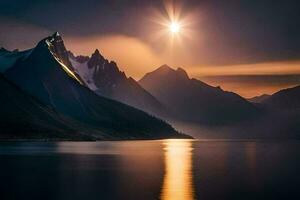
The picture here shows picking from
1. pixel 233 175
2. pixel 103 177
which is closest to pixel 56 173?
pixel 103 177

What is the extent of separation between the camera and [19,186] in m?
117

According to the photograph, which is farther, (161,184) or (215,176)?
(215,176)

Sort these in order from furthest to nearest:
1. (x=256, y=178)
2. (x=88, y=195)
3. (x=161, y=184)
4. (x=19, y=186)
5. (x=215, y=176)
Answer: (x=215, y=176)
(x=256, y=178)
(x=161, y=184)
(x=19, y=186)
(x=88, y=195)

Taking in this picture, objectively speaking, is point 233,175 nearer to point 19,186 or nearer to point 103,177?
point 103,177

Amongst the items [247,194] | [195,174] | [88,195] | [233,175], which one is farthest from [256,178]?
[88,195]

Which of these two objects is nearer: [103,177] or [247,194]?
[247,194]

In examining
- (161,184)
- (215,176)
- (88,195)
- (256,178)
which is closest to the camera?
(88,195)

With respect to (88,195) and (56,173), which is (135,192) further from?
(56,173)

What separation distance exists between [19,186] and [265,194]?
51.7 metres

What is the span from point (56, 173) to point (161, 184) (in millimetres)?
40692

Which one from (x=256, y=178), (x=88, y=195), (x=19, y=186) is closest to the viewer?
(x=88, y=195)

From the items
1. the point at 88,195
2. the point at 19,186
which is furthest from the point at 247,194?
the point at 19,186

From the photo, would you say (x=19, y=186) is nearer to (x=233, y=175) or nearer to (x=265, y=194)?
(x=265, y=194)

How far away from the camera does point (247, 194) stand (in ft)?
346
